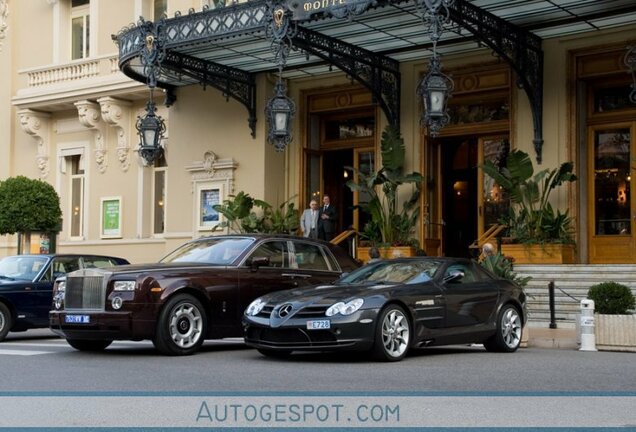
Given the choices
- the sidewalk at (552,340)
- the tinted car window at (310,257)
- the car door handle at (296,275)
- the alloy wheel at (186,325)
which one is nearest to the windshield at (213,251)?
the car door handle at (296,275)

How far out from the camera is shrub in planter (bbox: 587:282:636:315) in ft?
48.5

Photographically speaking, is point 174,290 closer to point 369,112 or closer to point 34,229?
point 369,112

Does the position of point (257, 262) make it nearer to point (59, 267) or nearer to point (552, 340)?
point (552, 340)

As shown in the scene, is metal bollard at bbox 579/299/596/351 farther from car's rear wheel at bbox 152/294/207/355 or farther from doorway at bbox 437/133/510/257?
doorway at bbox 437/133/510/257

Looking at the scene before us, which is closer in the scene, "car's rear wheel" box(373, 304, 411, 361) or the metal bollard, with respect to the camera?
"car's rear wheel" box(373, 304, 411, 361)

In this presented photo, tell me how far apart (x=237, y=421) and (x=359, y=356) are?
5.00 meters

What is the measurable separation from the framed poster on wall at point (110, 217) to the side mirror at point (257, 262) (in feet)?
49.4

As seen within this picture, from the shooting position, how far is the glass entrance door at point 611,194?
20.2 m

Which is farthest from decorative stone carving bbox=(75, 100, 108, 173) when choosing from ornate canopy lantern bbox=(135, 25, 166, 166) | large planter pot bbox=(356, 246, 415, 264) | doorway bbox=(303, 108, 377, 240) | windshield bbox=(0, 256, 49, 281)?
windshield bbox=(0, 256, 49, 281)

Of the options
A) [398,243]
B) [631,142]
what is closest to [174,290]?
[398,243]

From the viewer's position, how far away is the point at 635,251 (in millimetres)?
19984

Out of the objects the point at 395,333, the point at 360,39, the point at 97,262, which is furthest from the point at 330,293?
the point at 360,39

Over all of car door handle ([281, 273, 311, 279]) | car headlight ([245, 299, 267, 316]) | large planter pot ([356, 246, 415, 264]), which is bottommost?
car headlight ([245, 299, 267, 316])

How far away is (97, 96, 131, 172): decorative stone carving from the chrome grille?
14948 millimetres
